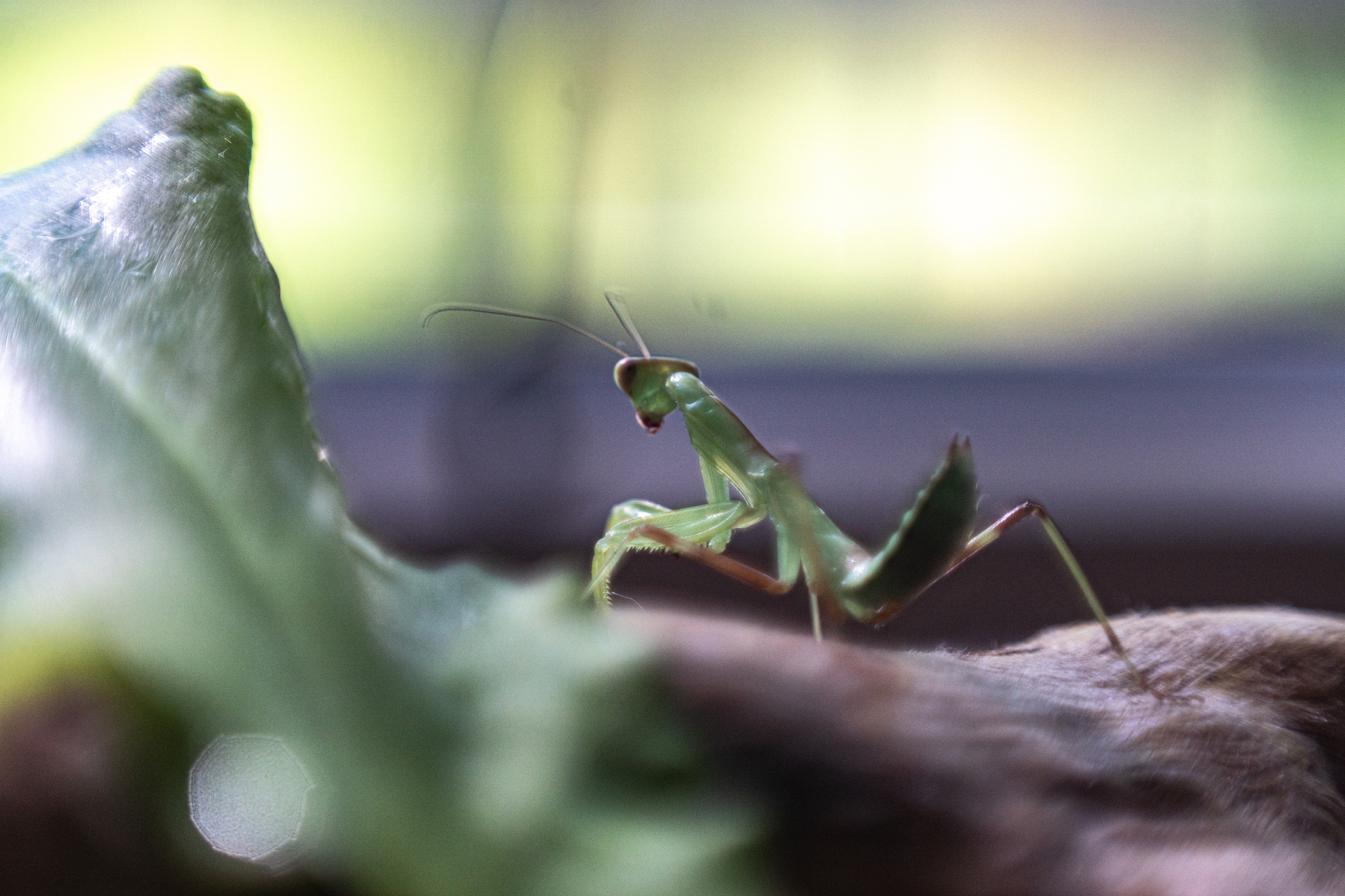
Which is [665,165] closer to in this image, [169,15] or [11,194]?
[169,15]

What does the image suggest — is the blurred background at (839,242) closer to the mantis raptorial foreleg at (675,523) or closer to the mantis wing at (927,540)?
the mantis raptorial foreleg at (675,523)

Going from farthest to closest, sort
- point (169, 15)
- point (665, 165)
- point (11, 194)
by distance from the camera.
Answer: point (665, 165), point (169, 15), point (11, 194)

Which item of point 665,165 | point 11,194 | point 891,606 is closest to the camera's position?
point 11,194

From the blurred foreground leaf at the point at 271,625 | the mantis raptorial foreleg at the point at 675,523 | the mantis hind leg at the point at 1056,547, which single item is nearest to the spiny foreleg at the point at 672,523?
the mantis raptorial foreleg at the point at 675,523

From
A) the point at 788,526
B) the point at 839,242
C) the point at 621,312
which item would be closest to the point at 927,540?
the point at 788,526

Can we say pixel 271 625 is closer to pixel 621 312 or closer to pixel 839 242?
pixel 621 312

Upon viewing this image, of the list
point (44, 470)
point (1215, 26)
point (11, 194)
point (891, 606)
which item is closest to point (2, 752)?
point (44, 470)

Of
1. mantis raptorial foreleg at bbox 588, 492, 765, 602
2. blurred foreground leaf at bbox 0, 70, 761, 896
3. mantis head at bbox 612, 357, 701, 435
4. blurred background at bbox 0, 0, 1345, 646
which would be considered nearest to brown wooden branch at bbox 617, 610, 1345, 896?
blurred foreground leaf at bbox 0, 70, 761, 896
